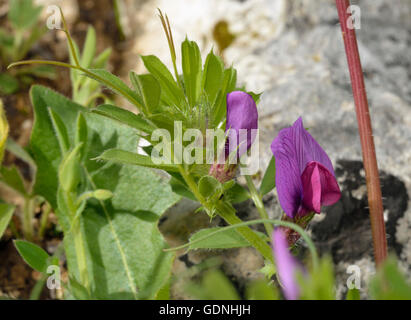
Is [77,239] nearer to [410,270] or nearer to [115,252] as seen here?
[115,252]

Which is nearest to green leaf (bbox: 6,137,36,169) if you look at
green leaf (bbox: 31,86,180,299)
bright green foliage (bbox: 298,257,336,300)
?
green leaf (bbox: 31,86,180,299)

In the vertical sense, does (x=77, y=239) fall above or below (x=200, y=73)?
below

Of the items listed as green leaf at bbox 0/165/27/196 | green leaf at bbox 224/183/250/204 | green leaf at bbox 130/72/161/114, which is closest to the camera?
green leaf at bbox 130/72/161/114

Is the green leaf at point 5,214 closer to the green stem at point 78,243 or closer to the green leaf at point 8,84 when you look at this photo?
the green stem at point 78,243

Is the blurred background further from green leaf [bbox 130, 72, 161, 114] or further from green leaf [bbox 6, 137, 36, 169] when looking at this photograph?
green leaf [bbox 130, 72, 161, 114]

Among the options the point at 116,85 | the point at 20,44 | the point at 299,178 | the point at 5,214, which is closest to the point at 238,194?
the point at 299,178

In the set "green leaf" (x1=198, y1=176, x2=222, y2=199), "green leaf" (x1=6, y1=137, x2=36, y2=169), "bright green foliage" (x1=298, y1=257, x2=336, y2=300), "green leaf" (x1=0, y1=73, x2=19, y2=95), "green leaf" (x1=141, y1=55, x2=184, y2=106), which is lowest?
"bright green foliage" (x1=298, y1=257, x2=336, y2=300)

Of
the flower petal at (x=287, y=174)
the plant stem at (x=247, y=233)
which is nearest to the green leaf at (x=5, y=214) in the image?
the plant stem at (x=247, y=233)
